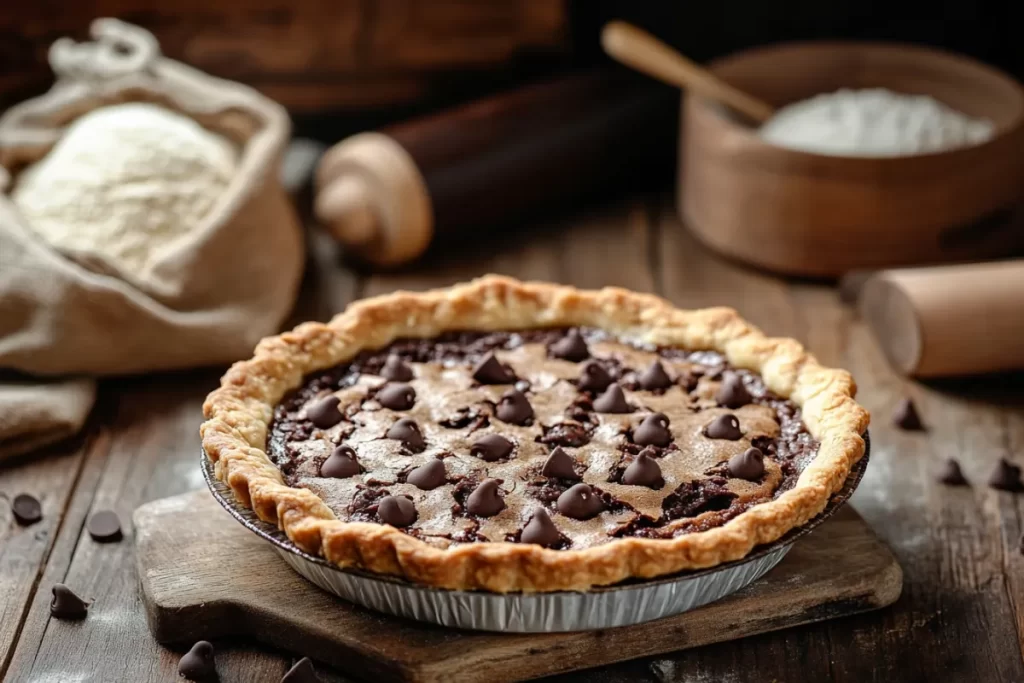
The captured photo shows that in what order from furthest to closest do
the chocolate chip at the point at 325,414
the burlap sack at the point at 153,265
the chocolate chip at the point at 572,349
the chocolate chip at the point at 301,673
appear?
the burlap sack at the point at 153,265 < the chocolate chip at the point at 572,349 < the chocolate chip at the point at 325,414 < the chocolate chip at the point at 301,673

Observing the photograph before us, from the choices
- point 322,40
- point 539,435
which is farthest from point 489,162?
point 539,435

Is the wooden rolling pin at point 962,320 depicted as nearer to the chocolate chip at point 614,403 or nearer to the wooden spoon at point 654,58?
the wooden spoon at point 654,58

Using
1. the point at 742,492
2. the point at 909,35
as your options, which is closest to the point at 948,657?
the point at 742,492

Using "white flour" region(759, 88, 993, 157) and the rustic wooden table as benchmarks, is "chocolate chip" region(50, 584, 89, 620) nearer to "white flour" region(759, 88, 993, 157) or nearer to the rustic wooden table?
the rustic wooden table

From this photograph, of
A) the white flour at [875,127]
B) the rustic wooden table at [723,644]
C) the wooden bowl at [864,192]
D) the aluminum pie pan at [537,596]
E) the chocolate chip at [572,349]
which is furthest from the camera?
the white flour at [875,127]

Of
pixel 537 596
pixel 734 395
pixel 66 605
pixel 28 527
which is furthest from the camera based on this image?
pixel 28 527

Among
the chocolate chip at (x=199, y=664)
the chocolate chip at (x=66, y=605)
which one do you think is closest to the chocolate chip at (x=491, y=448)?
the chocolate chip at (x=199, y=664)

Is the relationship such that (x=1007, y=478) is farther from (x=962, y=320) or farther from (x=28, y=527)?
(x=28, y=527)

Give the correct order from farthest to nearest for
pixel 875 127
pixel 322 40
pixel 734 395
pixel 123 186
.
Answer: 1. pixel 322 40
2. pixel 875 127
3. pixel 123 186
4. pixel 734 395

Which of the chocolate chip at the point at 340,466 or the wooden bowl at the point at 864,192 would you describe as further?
the wooden bowl at the point at 864,192
